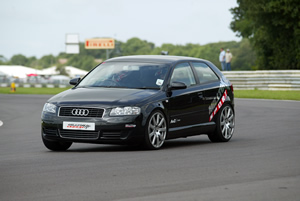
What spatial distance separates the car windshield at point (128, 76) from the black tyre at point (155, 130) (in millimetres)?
602

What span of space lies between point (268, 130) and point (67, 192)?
30.0 feet

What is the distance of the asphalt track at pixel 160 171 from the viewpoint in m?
7.14

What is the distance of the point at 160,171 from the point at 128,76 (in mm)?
3704

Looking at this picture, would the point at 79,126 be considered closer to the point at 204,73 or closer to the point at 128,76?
the point at 128,76

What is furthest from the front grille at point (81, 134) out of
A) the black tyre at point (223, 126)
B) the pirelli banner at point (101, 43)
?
the pirelli banner at point (101, 43)

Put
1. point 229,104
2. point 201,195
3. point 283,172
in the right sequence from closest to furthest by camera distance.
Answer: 1. point 201,195
2. point 283,172
3. point 229,104

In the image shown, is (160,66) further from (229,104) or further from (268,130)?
(268,130)

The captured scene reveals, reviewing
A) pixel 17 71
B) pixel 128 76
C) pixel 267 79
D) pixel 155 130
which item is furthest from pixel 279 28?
pixel 17 71

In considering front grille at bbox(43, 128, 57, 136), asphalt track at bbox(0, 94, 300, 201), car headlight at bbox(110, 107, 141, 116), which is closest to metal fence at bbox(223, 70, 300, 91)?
asphalt track at bbox(0, 94, 300, 201)

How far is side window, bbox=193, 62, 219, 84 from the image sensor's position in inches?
523

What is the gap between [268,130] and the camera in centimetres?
1573

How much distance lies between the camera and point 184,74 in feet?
42.0

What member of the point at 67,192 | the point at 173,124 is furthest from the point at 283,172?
the point at 173,124


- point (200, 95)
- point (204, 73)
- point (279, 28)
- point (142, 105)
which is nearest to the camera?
point (142, 105)
